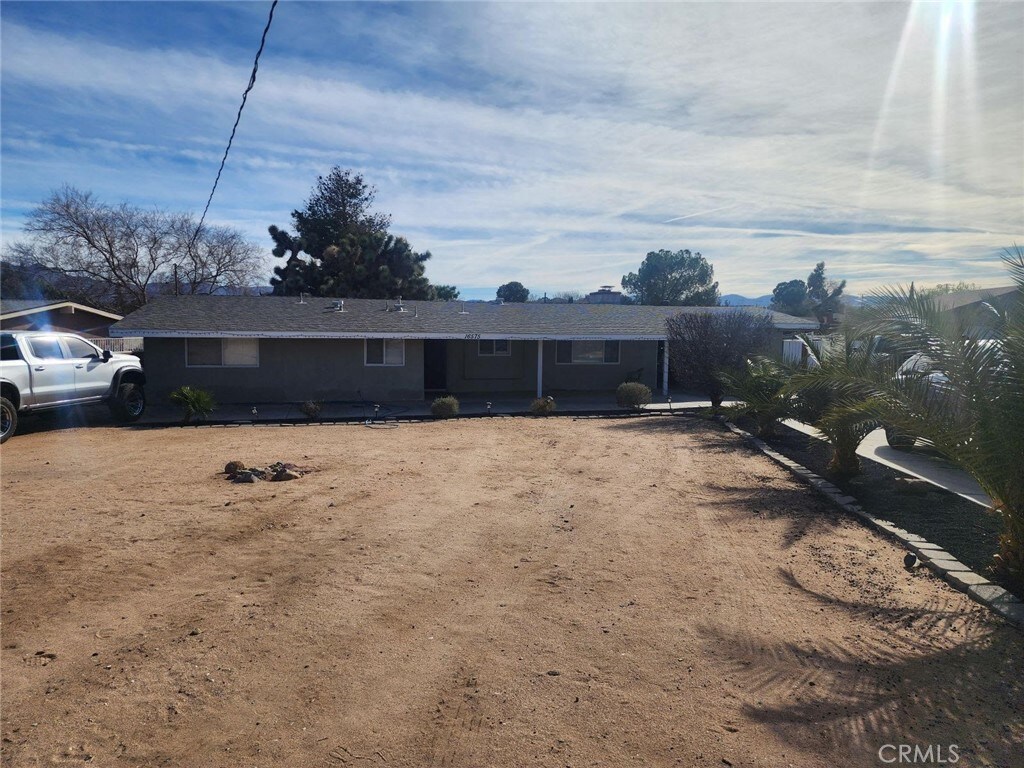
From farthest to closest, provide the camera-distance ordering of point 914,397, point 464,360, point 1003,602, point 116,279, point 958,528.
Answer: point 116,279, point 464,360, point 958,528, point 914,397, point 1003,602

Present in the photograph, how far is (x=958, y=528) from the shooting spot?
7434 mm

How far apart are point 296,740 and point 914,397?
20.7ft

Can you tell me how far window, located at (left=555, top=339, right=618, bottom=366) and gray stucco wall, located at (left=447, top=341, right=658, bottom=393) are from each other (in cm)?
14

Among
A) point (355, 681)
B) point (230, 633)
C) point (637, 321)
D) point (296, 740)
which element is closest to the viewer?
point (296, 740)

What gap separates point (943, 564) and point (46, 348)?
15.4 meters

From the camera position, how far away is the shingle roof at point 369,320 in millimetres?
17969

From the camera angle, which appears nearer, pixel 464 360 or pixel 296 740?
pixel 296 740

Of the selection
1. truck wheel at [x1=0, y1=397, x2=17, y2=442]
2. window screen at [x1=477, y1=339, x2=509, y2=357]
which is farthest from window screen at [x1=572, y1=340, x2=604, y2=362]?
truck wheel at [x1=0, y1=397, x2=17, y2=442]

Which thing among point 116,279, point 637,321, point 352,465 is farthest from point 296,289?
point 352,465

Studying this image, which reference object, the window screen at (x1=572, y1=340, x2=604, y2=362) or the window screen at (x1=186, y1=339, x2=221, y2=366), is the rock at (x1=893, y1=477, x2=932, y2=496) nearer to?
the window screen at (x1=572, y1=340, x2=604, y2=362)

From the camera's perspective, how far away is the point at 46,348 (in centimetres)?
1349

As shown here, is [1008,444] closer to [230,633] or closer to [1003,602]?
[1003,602]

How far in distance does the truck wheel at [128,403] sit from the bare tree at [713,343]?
587 inches

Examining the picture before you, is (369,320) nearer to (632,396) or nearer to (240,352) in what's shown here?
(240,352)
